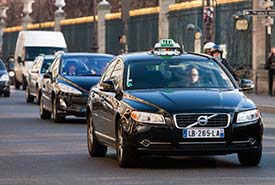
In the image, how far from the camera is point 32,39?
48.1 meters

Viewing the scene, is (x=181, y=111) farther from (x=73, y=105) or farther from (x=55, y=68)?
(x=55, y=68)

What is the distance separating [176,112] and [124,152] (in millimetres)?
883

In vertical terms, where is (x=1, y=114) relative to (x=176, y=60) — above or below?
below

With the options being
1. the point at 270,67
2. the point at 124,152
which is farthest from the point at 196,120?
the point at 270,67

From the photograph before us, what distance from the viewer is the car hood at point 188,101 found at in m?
14.1

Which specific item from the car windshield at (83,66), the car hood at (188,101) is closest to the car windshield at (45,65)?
the car windshield at (83,66)

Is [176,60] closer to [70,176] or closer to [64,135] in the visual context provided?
[70,176]

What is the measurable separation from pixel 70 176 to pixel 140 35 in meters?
41.8

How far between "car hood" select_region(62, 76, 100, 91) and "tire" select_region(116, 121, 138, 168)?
9.66 metres

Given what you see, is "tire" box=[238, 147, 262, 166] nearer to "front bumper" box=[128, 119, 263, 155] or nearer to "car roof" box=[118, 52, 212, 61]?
"front bumper" box=[128, 119, 263, 155]

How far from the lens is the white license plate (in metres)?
14.0

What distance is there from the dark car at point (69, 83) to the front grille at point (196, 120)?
10.3 m

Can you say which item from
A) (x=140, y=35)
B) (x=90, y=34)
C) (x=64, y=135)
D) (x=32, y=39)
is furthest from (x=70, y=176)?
(x=90, y=34)

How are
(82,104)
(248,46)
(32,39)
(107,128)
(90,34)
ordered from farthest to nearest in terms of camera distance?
1. (90,34)
2. (32,39)
3. (248,46)
4. (82,104)
5. (107,128)
